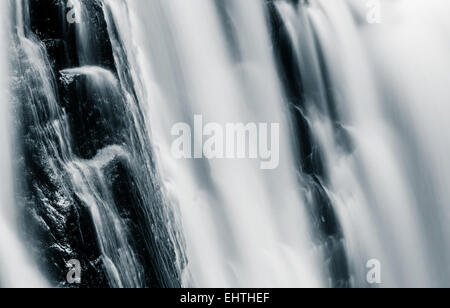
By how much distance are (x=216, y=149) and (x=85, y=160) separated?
56.5 inches

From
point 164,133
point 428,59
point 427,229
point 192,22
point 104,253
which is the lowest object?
point 427,229

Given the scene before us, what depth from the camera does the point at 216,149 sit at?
19.1 ft

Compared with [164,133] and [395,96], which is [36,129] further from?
[395,96]

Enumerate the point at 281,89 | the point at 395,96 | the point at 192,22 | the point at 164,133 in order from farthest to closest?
the point at 395,96, the point at 281,89, the point at 192,22, the point at 164,133

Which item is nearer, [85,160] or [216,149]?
[85,160]

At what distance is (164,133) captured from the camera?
5.73m

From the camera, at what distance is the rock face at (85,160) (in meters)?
4.41

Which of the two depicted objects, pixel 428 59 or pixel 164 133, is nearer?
pixel 164 133

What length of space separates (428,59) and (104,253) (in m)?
4.86

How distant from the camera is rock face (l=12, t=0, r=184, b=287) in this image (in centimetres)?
441

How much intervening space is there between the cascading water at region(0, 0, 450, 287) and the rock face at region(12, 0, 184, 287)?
1 cm

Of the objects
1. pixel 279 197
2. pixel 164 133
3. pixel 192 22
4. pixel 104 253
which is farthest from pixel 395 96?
pixel 104 253
